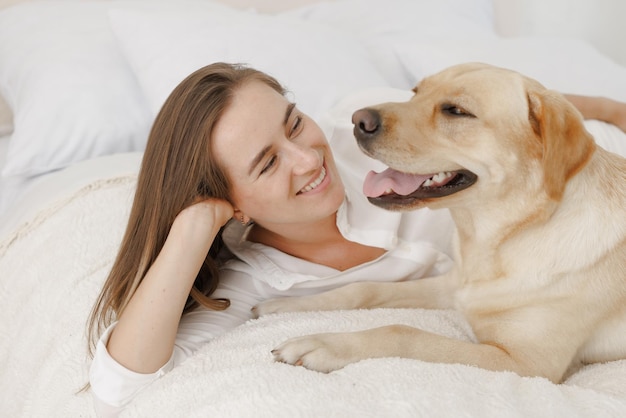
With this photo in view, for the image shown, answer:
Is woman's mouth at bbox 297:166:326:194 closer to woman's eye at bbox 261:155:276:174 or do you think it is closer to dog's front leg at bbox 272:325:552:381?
woman's eye at bbox 261:155:276:174

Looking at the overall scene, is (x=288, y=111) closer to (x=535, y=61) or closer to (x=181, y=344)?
(x=181, y=344)

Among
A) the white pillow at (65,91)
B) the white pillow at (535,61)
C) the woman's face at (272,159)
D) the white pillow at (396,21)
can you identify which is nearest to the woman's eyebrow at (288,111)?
the woman's face at (272,159)

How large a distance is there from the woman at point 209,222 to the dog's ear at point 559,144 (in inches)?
22.2

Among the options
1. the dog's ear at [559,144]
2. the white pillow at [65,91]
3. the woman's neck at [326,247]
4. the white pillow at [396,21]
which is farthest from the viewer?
the white pillow at [396,21]

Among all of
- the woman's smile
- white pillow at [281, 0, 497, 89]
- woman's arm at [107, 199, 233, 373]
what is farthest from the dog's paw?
white pillow at [281, 0, 497, 89]

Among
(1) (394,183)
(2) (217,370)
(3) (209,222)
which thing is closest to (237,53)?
(3) (209,222)

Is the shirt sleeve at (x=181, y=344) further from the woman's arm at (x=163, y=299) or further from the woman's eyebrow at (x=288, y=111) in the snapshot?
the woman's eyebrow at (x=288, y=111)

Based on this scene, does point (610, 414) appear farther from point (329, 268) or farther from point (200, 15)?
point (200, 15)

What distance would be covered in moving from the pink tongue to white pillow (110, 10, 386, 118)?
3.07 ft

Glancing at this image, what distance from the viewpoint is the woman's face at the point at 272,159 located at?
1.69m

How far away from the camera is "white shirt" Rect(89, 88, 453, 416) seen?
1.81 meters

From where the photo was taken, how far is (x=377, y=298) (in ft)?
6.20

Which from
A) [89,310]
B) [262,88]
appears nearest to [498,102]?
[262,88]

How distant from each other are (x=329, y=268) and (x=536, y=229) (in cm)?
64
